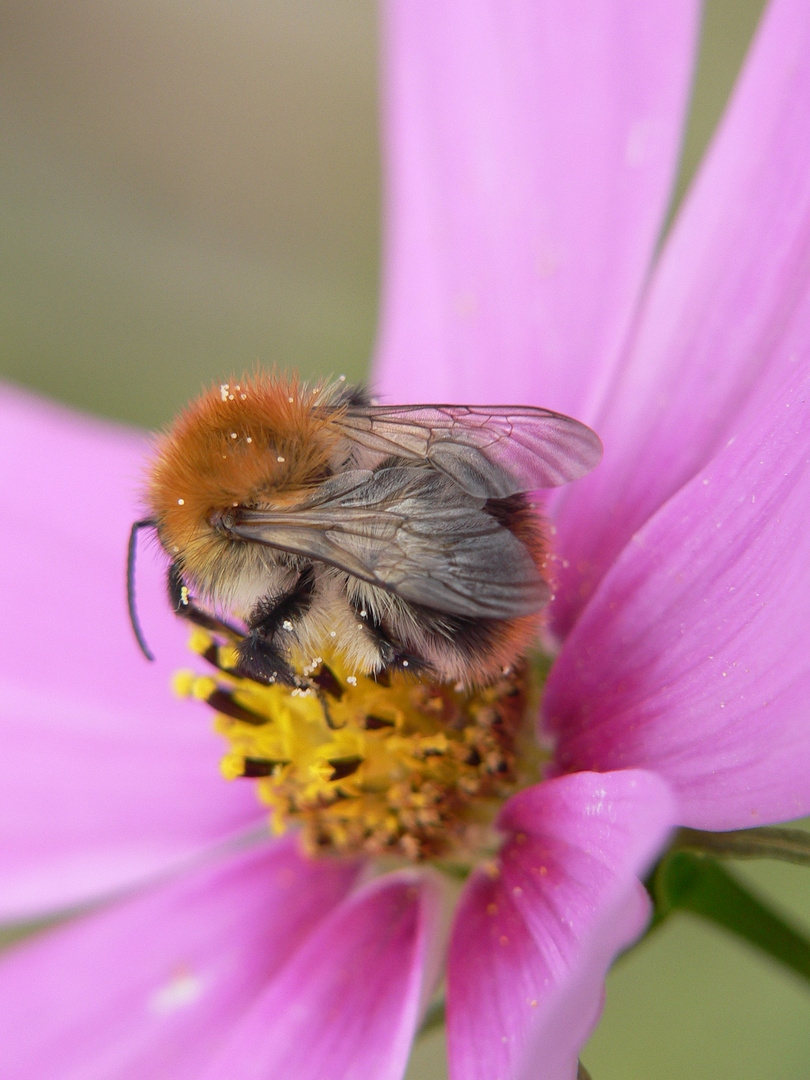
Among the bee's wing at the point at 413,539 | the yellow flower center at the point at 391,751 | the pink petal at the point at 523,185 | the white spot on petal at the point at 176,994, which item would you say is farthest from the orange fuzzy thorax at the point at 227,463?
the white spot on petal at the point at 176,994

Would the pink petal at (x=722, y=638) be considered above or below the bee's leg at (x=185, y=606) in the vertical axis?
below

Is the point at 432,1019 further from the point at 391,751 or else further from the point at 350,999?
the point at 391,751

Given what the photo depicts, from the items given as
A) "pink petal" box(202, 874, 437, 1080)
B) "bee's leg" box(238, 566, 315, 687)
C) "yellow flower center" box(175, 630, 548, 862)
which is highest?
"bee's leg" box(238, 566, 315, 687)

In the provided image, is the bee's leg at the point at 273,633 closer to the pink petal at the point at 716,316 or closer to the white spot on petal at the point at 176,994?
the pink petal at the point at 716,316

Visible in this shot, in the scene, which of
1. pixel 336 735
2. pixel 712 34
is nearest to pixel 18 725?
pixel 336 735

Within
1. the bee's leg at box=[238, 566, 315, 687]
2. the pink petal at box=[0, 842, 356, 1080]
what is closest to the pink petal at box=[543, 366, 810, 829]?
the bee's leg at box=[238, 566, 315, 687]

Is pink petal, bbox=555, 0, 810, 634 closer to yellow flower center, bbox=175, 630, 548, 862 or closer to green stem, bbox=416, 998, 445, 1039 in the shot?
yellow flower center, bbox=175, 630, 548, 862

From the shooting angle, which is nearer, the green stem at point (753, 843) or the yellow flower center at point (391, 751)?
the green stem at point (753, 843)
